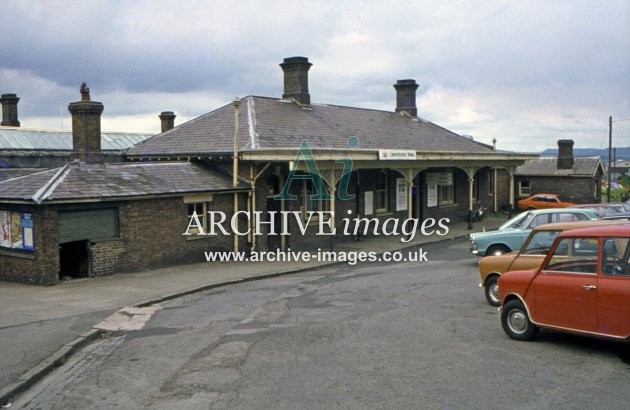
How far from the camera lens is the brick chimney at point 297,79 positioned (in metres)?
28.7

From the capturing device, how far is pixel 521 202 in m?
40.5

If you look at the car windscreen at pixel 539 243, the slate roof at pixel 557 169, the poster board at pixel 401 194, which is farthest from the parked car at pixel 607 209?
the slate roof at pixel 557 169

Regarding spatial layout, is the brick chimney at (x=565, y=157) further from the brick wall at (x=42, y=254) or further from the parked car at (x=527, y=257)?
the brick wall at (x=42, y=254)

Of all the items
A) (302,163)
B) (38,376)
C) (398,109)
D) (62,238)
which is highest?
(398,109)

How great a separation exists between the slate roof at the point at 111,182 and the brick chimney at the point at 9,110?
57.6 ft

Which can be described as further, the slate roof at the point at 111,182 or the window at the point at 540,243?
the slate roof at the point at 111,182

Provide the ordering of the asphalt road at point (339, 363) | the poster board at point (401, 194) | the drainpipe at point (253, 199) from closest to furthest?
the asphalt road at point (339, 363), the drainpipe at point (253, 199), the poster board at point (401, 194)

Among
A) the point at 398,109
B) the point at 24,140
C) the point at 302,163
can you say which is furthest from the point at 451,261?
the point at 24,140

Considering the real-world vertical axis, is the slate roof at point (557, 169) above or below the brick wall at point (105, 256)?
above

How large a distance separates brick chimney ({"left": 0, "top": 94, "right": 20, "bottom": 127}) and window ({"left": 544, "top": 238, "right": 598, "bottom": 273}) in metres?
32.7

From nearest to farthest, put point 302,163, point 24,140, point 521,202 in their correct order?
point 302,163
point 24,140
point 521,202

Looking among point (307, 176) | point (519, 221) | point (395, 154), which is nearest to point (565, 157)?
point (395, 154)

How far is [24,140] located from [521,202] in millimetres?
27919

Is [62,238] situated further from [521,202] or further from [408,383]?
[521,202]
